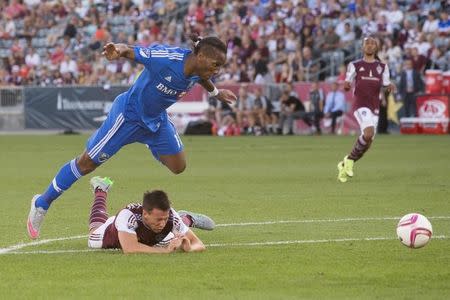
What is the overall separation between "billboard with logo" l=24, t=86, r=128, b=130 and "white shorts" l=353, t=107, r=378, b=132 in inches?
773

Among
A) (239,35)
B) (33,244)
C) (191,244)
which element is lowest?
(239,35)

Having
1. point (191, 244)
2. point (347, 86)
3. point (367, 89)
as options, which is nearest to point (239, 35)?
point (367, 89)

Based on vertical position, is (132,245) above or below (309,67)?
above

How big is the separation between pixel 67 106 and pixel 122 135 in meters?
28.4

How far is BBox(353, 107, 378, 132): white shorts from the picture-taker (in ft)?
66.9

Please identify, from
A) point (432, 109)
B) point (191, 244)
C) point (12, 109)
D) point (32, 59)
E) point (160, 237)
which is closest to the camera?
point (160, 237)

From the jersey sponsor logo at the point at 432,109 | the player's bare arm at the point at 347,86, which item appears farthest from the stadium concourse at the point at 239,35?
the player's bare arm at the point at 347,86

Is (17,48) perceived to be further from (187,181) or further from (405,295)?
(405,295)

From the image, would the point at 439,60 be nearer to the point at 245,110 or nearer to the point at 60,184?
the point at 245,110

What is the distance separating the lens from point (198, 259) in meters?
10.5

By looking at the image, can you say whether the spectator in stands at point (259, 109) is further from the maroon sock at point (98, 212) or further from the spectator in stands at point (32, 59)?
the maroon sock at point (98, 212)

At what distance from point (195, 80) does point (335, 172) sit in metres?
9.82

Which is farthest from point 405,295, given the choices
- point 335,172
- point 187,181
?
point 335,172

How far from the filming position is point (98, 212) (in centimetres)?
1202
